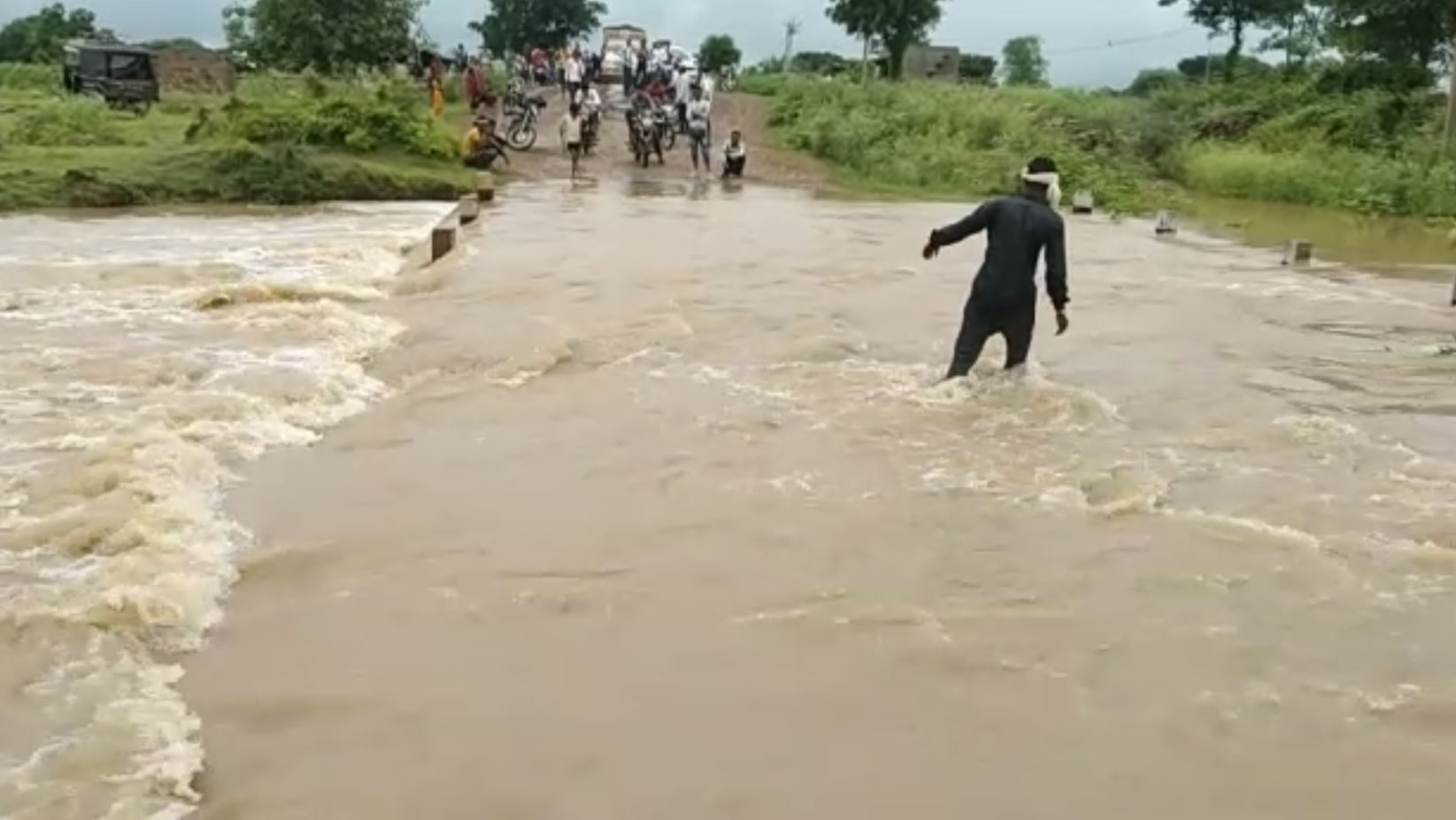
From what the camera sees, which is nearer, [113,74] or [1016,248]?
[1016,248]

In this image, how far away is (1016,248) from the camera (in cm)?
942

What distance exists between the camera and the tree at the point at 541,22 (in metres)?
59.0

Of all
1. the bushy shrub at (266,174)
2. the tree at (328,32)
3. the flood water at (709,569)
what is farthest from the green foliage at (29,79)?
the flood water at (709,569)

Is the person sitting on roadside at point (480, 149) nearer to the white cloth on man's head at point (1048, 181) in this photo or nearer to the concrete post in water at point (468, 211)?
the concrete post in water at point (468, 211)

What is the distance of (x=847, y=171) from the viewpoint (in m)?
30.3

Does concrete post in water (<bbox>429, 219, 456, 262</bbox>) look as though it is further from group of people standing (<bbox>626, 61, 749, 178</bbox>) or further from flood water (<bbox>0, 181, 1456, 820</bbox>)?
group of people standing (<bbox>626, 61, 749, 178</bbox>)

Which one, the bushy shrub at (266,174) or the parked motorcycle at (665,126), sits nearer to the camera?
the bushy shrub at (266,174)

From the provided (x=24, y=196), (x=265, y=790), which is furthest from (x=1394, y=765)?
(x=24, y=196)

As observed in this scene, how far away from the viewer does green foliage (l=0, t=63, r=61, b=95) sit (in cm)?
3728

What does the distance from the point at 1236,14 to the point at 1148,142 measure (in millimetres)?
11454

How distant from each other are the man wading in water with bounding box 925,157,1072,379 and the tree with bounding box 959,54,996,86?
1962 inches

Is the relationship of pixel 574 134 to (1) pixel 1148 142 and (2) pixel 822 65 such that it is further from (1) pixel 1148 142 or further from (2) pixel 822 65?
(2) pixel 822 65

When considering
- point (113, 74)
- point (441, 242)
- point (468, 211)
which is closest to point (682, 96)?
point (468, 211)

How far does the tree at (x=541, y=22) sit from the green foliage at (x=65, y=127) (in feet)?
106
